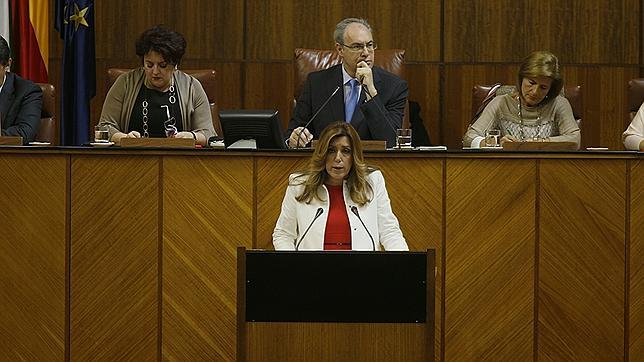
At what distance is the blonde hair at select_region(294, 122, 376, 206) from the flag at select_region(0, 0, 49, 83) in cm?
295

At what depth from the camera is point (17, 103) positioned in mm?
5570

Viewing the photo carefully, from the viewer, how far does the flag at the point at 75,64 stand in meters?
6.47

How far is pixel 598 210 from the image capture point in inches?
179

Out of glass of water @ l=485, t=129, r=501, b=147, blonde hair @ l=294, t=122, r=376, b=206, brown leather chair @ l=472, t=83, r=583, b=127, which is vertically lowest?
blonde hair @ l=294, t=122, r=376, b=206

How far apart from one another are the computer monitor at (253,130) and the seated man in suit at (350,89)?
2.66ft

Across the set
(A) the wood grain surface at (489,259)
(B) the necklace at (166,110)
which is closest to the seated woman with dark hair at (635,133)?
(A) the wood grain surface at (489,259)

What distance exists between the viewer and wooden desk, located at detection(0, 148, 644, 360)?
14.7ft

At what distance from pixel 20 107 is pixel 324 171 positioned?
2019 millimetres

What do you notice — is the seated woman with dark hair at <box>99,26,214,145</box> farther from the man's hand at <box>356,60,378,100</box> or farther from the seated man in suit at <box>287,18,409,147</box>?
the man's hand at <box>356,60,378,100</box>

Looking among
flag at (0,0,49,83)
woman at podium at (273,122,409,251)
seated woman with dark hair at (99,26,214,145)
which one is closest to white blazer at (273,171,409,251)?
woman at podium at (273,122,409,251)

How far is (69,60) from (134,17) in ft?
2.13

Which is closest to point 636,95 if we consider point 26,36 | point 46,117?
point 46,117

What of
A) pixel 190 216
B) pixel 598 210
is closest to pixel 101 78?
pixel 190 216

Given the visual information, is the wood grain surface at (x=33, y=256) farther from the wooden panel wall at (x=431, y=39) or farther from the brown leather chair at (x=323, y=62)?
the wooden panel wall at (x=431, y=39)
